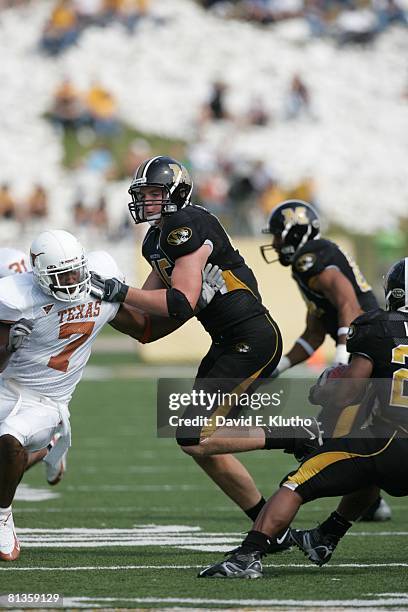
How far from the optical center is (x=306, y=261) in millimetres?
7223

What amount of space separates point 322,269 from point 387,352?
2188mm

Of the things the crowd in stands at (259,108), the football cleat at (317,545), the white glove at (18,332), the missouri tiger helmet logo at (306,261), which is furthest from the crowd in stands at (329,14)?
the football cleat at (317,545)

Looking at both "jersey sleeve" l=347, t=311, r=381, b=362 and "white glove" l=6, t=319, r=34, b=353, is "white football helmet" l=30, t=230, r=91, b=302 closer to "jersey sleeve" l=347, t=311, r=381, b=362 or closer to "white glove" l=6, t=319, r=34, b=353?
"white glove" l=6, t=319, r=34, b=353

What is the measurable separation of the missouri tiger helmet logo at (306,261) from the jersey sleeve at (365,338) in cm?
213

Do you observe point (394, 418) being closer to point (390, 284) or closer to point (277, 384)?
point (390, 284)

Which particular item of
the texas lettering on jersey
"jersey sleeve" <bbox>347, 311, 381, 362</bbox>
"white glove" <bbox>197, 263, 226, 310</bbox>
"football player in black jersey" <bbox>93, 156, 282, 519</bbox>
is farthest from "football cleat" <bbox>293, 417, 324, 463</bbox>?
the texas lettering on jersey

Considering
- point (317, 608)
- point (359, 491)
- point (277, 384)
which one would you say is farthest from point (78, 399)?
point (317, 608)

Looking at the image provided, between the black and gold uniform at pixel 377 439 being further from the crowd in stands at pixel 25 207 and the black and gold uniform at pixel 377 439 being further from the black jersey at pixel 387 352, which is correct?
the crowd in stands at pixel 25 207

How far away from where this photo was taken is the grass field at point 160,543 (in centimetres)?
472

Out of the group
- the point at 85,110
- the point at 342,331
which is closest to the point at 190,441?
the point at 342,331

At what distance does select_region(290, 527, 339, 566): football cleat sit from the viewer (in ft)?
17.6

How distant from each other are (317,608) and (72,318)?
1.88 m

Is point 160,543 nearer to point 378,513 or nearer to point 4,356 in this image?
point 4,356

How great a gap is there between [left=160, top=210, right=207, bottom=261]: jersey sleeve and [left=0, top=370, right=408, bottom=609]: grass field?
1.30m
